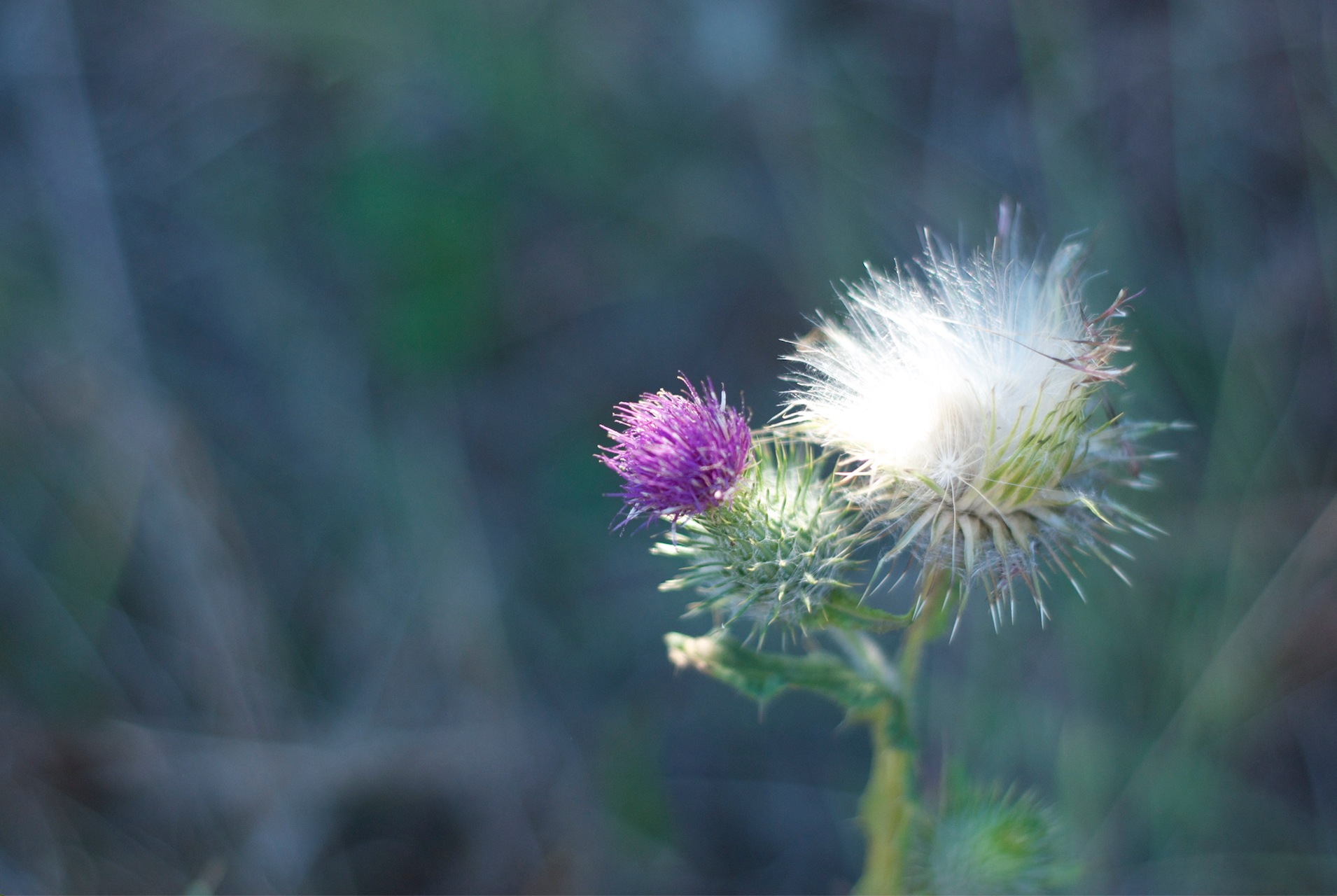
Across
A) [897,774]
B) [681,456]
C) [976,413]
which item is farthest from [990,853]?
[681,456]

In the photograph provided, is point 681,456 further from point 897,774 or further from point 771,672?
point 897,774

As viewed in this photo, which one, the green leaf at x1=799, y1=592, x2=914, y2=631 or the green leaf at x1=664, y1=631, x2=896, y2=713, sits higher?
the green leaf at x1=799, y1=592, x2=914, y2=631

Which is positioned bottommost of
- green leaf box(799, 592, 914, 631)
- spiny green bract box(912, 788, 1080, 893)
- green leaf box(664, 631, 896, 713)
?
spiny green bract box(912, 788, 1080, 893)

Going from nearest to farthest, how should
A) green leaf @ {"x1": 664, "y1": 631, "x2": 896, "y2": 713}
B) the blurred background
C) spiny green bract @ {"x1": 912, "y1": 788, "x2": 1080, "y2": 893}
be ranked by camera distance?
green leaf @ {"x1": 664, "y1": 631, "x2": 896, "y2": 713} < spiny green bract @ {"x1": 912, "y1": 788, "x2": 1080, "y2": 893} < the blurred background

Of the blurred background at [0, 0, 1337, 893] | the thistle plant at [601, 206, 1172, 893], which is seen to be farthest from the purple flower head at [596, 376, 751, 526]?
the blurred background at [0, 0, 1337, 893]

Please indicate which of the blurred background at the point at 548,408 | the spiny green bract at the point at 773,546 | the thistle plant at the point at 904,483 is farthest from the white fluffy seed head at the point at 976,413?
the blurred background at the point at 548,408

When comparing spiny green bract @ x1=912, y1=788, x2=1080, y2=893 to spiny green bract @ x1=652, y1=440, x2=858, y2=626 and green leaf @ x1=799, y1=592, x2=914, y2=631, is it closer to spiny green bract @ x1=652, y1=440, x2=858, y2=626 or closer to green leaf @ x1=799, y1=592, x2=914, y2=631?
green leaf @ x1=799, y1=592, x2=914, y2=631

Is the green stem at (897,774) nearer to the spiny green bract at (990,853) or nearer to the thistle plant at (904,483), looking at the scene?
the thistle plant at (904,483)
